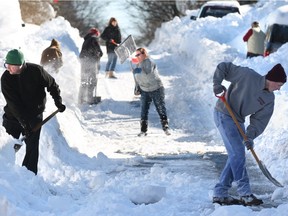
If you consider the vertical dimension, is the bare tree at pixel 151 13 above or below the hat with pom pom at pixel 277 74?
below

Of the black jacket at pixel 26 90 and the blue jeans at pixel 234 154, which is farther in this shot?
the black jacket at pixel 26 90

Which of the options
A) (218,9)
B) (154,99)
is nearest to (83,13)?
(218,9)

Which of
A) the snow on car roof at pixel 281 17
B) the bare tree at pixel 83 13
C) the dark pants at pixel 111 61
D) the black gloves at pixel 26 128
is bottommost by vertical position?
the bare tree at pixel 83 13

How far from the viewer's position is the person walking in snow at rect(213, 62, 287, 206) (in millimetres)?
8297

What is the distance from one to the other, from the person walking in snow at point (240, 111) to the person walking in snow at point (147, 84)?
523 cm

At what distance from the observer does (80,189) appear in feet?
30.4

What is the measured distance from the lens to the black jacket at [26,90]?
882 centimetres

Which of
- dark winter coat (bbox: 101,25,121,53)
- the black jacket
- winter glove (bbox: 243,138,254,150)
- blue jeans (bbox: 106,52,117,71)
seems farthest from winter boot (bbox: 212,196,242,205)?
blue jeans (bbox: 106,52,117,71)

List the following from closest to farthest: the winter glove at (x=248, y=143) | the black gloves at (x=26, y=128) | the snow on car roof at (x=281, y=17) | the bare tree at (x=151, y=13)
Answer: the winter glove at (x=248, y=143) < the black gloves at (x=26, y=128) < the snow on car roof at (x=281, y=17) < the bare tree at (x=151, y=13)

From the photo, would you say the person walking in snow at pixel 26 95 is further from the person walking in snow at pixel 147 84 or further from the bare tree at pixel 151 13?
the bare tree at pixel 151 13

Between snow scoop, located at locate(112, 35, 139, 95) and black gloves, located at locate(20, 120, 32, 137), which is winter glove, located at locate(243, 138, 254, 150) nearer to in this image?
black gloves, located at locate(20, 120, 32, 137)

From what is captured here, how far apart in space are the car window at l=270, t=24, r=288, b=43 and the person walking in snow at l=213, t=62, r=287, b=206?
41.8 ft

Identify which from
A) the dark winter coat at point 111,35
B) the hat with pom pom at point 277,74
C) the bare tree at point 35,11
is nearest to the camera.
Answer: the hat with pom pom at point 277,74

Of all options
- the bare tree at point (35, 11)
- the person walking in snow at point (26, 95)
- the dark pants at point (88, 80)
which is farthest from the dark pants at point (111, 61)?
the bare tree at point (35, 11)
